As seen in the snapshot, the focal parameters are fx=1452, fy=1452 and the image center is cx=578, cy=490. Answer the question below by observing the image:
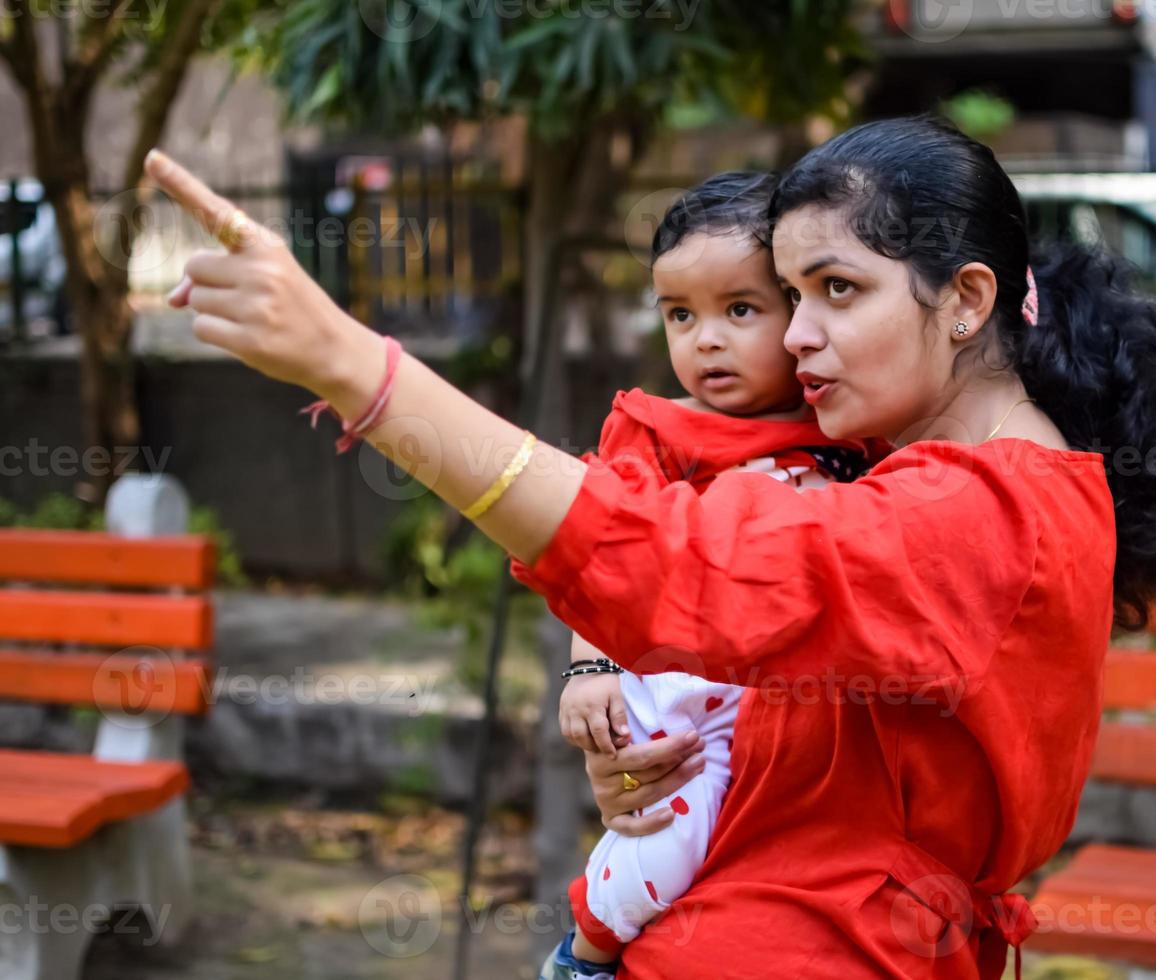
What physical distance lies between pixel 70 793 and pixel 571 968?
2.00 m

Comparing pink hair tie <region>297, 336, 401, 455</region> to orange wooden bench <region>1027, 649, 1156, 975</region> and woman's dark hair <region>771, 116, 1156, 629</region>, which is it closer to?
woman's dark hair <region>771, 116, 1156, 629</region>

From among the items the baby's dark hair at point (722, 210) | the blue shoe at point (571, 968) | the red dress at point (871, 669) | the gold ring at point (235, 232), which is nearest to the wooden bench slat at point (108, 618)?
the blue shoe at point (571, 968)

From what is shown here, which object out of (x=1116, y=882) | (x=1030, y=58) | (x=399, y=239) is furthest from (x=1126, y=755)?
(x=1030, y=58)

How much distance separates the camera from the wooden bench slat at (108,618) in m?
3.78

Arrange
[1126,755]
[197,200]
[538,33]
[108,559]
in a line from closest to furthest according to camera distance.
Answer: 1. [197,200]
2. [1126,755]
3. [538,33]
4. [108,559]

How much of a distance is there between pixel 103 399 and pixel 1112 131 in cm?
1112

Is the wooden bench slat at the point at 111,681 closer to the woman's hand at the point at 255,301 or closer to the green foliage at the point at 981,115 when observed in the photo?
the woman's hand at the point at 255,301

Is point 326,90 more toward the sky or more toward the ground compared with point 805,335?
more toward the sky

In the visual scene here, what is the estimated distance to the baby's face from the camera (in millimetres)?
1773

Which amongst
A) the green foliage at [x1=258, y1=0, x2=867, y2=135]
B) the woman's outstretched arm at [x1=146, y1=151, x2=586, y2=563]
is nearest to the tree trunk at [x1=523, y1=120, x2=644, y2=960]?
the green foliage at [x1=258, y1=0, x2=867, y2=135]

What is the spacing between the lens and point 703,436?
1773mm

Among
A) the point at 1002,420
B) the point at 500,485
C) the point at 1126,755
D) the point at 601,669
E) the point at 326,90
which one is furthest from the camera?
the point at 326,90

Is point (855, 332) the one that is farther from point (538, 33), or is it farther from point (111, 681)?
point (111, 681)

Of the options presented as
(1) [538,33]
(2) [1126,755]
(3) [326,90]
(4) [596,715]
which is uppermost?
(1) [538,33]
